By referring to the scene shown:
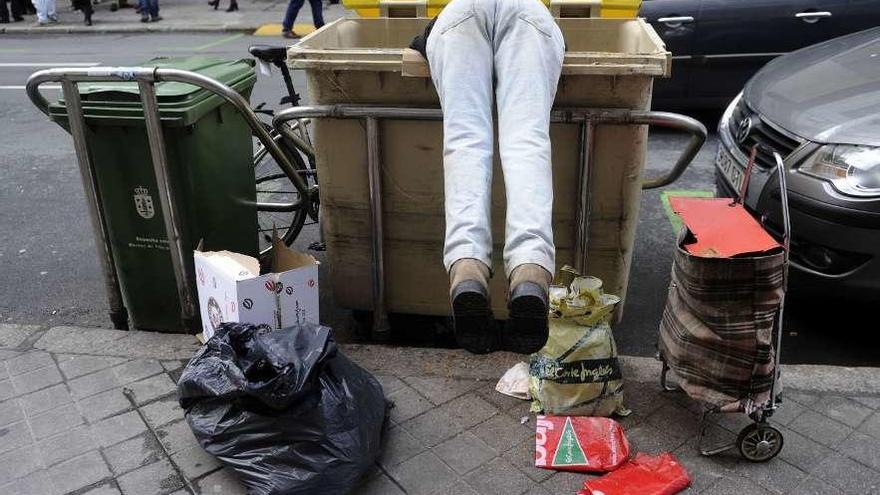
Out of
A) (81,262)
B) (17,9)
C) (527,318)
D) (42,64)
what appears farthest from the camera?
(17,9)

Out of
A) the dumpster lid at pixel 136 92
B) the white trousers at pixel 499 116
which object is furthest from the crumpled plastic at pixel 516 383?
the dumpster lid at pixel 136 92

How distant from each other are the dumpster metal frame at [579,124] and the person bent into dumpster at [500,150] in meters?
0.17

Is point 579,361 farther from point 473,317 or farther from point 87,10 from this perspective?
point 87,10

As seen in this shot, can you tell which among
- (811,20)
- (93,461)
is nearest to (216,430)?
(93,461)

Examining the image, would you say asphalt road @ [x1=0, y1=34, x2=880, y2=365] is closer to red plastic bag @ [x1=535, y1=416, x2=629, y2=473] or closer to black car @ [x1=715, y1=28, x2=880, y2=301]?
black car @ [x1=715, y1=28, x2=880, y2=301]

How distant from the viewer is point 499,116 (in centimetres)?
281

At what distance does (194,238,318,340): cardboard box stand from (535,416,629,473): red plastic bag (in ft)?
3.50

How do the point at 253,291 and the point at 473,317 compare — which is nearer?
the point at 473,317

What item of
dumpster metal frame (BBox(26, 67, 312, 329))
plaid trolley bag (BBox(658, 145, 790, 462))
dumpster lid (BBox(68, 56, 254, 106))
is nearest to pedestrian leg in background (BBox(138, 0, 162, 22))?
dumpster lid (BBox(68, 56, 254, 106))

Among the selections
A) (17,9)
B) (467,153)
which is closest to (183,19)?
(17,9)

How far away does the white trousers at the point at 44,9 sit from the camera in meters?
16.3

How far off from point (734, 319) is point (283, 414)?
1.55 meters

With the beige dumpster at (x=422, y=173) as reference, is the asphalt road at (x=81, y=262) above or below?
below

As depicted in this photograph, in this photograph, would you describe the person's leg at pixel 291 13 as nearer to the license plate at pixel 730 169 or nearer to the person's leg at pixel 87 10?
the person's leg at pixel 87 10
